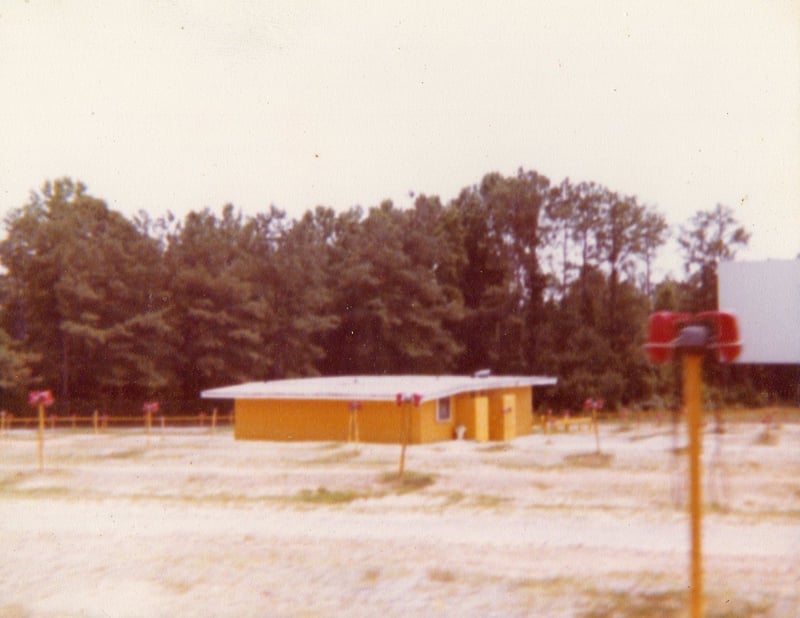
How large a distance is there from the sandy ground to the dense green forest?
24.9 m

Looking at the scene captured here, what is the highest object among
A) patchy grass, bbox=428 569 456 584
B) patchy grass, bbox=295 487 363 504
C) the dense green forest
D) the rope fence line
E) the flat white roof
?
the dense green forest

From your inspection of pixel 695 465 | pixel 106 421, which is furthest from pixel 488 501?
pixel 106 421

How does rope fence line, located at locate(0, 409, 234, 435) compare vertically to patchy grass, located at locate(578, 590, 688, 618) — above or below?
below

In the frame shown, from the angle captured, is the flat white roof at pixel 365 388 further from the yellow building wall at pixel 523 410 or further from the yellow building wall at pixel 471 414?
the yellow building wall at pixel 523 410

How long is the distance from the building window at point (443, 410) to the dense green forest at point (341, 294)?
54.5 feet

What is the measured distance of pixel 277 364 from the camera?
1881 inches

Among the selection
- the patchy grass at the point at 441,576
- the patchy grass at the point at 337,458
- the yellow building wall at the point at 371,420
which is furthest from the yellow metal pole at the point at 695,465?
the yellow building wall at the point at 371,420

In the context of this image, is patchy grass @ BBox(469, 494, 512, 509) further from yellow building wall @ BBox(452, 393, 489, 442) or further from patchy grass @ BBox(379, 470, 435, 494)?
yellow building wall @ BBox(452, 393, 489, 442)

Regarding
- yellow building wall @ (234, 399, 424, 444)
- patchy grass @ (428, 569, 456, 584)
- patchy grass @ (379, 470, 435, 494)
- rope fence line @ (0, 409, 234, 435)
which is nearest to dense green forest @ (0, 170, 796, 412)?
rope fence line @ (0, 409, 234, 435)

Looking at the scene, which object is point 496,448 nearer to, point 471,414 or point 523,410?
point 471,414

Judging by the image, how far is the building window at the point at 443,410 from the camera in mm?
29766

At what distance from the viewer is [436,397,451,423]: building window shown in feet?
97.7

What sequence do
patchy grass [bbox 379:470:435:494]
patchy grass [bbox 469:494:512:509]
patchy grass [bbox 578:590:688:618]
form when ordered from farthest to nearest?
patchy grass [bbox 379:470:435:494] < patchy grass [bbox 469:494:512:509] < patchy grass [bbox 578:590:688:618]

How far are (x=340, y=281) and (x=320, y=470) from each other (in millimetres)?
30922
